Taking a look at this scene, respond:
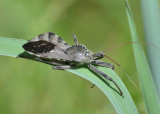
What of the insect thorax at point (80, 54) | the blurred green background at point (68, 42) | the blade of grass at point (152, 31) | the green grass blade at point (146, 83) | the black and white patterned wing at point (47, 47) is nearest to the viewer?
the green grass blade at point (146, 83)

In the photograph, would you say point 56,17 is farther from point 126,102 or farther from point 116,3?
point 126,102

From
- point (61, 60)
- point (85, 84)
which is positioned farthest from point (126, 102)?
point (85, 84)

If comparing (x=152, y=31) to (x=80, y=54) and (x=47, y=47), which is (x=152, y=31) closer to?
(x=80, y=54)

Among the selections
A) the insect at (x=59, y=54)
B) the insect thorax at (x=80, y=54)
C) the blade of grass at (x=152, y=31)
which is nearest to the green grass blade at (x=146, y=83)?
the blade of grass at (x=152, y=31)

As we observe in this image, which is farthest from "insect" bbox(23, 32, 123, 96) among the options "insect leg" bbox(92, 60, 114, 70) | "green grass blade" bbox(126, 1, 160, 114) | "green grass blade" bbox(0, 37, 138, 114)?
"green grass blade" bbox(126, 1, 160, 114)

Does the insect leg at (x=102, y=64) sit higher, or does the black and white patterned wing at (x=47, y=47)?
the black and white patterned wing at (x=47, y=47)

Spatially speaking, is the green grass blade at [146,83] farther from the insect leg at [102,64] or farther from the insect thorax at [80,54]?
the insect thorax at [80,54]
